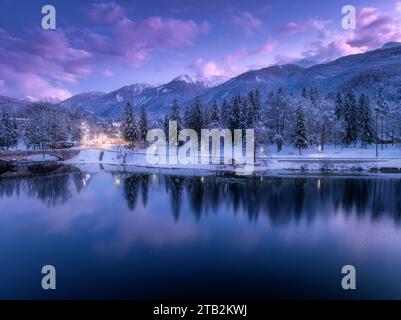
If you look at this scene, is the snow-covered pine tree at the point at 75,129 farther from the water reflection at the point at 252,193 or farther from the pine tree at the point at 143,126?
the water reflection at the point at 252,193

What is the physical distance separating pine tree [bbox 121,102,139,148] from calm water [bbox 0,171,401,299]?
114ft

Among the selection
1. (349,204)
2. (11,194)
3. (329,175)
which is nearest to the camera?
(349,204)

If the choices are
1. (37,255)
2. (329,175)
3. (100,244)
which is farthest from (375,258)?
(329,175)

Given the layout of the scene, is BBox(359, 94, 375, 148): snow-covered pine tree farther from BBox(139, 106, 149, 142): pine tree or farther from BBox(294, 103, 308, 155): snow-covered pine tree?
BBox(139, 106, 149, 142): pine tree

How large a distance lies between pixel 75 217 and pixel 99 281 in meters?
16.4

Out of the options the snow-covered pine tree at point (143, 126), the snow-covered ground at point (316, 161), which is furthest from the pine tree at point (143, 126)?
the snow-covered ground at point (316, 161)

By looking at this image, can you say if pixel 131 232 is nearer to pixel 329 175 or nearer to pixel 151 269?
pixel 151 269

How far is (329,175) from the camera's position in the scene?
55188 millimetres

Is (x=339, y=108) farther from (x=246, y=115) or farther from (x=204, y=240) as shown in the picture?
(x=204, y=240)

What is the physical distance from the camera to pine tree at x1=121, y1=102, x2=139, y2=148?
82.1 m

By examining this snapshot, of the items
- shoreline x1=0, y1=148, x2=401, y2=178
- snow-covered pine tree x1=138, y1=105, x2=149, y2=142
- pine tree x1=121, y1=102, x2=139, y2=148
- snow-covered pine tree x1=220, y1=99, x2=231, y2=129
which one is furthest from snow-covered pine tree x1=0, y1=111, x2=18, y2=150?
snow-covered pine tree x1=220, y1=99, x2=231, y2=129

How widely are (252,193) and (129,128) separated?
47343 mm

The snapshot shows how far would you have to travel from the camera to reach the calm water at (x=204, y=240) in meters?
19.3

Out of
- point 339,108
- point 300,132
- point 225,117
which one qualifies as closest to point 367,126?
point 339,108
